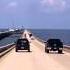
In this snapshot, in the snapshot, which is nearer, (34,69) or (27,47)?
(34,69)

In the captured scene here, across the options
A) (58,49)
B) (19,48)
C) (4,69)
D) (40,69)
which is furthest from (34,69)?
(19,48)

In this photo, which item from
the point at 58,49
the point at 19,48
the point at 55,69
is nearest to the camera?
the point at 55,69

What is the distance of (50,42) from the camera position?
1777 inches

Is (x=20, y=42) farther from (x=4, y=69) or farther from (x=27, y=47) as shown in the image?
(x=4, y=69)

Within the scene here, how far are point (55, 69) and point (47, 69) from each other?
1.57 feet

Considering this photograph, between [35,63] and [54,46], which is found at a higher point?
[35,63]

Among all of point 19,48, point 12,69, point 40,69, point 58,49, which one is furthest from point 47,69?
point 19,48

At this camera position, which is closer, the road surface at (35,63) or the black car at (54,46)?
the road surface at (35,63)

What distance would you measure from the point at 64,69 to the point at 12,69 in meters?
3.06

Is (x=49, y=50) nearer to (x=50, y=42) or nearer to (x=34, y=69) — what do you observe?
(x=50, y=42)

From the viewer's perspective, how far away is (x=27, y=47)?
48.0 metres

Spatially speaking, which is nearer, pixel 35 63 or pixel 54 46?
pixel 35 63

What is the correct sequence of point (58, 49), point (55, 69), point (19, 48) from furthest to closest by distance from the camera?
point (19, 48)
point (58, 49)
point (55, 69)

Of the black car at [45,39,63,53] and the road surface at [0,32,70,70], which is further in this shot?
the black car at [45,39,63,53]
